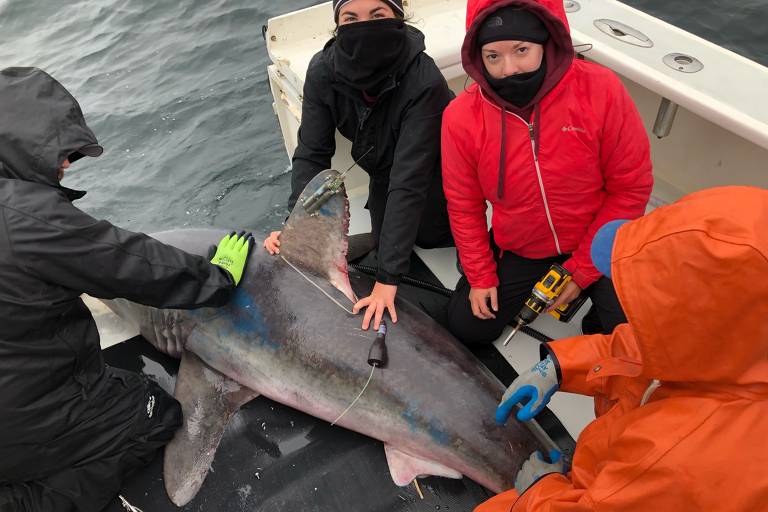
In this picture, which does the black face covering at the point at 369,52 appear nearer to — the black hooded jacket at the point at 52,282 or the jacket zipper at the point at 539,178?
the jacket zipper at the point at 539,178

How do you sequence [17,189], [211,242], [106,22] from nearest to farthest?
[17,189] < [211,242] < [106,22]

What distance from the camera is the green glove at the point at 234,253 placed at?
9.80 ft

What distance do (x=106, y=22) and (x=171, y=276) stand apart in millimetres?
9746

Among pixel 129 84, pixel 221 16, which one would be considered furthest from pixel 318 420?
pixel 221 16

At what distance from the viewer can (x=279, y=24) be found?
4.28m

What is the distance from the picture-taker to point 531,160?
2670 mm

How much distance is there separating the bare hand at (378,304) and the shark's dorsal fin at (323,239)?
0.33ft

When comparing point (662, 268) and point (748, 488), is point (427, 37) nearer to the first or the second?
point (662, 268)

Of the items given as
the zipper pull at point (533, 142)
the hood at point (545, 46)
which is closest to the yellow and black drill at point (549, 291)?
the zipper pull at point (533, 142)

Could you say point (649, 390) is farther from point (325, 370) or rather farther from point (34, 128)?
point (34, 128)

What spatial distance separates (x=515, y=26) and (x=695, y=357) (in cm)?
155

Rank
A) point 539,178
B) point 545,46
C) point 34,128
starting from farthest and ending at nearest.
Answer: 1. point 539,178
2. point 545,46
3. point 34,128

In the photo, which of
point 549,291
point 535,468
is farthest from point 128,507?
point 549,291

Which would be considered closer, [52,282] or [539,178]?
[52,282]
